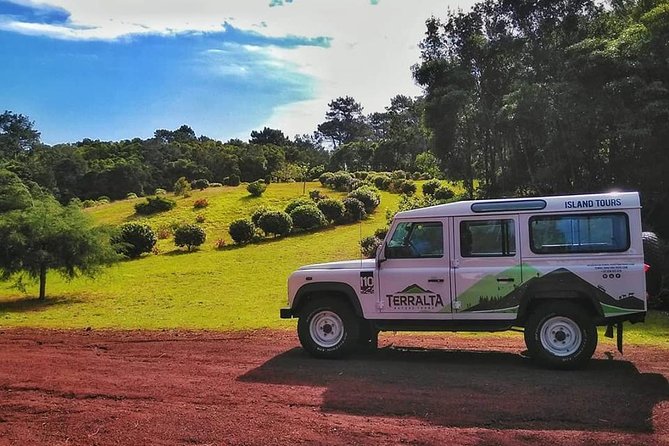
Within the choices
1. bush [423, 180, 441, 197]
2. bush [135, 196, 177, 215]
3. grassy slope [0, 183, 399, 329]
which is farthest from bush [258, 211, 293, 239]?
bush [423, 180, 441, 197]

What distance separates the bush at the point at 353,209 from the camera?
1427 inches

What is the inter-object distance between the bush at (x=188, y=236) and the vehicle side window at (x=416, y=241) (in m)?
23.2

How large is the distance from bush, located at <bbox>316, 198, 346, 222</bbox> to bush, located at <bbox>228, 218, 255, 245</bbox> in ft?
17.1

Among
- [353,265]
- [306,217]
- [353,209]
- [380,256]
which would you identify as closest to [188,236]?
[306,217]

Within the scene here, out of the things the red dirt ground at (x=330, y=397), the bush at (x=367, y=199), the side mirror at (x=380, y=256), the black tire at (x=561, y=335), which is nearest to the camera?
the red dirt ground at (x=330, y=397)

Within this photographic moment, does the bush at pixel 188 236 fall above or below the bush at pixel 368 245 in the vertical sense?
above

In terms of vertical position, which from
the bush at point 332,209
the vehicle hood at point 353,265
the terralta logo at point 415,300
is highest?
the bush at point 332,209

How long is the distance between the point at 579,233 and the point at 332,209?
27.3 meters

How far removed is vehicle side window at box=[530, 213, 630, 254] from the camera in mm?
8234

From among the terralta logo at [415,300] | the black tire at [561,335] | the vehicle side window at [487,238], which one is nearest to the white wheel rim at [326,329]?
the terralta logo at [415,300]

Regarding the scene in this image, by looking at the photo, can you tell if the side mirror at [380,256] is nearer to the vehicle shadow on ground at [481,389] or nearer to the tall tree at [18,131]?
the vehicle shadow on ground at [481,389]

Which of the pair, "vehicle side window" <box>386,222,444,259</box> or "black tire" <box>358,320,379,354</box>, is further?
"black tire" <box>358,320,379,354</box>

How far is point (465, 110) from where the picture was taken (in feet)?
90.1

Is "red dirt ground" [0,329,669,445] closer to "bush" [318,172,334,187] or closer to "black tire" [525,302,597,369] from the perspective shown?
"black tire" [525,302,597,369]
